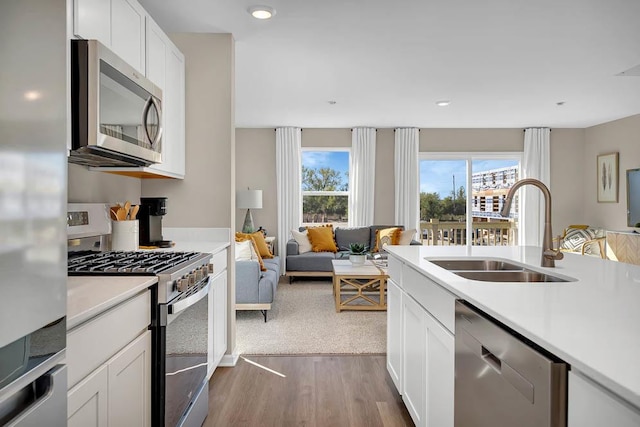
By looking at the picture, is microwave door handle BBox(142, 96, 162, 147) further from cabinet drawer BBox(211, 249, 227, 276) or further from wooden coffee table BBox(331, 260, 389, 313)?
wooden coffee table BBox(331, 260, 389, 313)

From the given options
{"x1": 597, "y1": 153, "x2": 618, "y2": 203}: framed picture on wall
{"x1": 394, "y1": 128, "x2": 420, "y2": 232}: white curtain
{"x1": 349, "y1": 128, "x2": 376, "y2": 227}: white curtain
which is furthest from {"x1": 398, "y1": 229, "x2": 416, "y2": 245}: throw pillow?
{"x1": 597, "y1": 153, "x2": 618, "y2": 203}: framed picture on wall

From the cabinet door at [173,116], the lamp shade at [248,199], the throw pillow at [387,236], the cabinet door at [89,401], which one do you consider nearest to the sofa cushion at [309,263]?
the throw pillow at [387,236]

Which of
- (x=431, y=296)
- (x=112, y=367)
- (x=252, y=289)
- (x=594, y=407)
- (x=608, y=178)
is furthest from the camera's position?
(x=608, y=178)

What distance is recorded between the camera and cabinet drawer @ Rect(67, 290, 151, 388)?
3.58 feet

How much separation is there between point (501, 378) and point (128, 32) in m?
2.33

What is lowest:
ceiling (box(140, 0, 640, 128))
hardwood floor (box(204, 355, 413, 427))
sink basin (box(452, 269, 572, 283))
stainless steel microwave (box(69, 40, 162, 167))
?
hardwood floor (box(204, 355, 413, 427))

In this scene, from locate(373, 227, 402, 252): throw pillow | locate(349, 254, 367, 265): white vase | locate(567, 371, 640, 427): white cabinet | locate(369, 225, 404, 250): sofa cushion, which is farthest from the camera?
locate(369, 225, 404, 250): sofa cushion

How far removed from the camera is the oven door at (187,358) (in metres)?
1.68

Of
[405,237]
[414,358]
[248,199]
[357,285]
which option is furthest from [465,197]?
[414,358]

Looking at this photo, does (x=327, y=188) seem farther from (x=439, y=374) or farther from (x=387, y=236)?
(x=439, y=374)

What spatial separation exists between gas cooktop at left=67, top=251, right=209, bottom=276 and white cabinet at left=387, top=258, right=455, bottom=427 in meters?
1.08

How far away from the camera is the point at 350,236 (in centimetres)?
663

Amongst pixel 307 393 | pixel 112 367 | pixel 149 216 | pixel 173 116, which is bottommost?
pixel 307 393

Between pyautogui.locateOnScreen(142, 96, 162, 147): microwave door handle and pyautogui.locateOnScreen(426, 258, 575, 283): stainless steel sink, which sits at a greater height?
pyautogui.locateOnScreen(142, 96, 162, 147): microwave door handle
